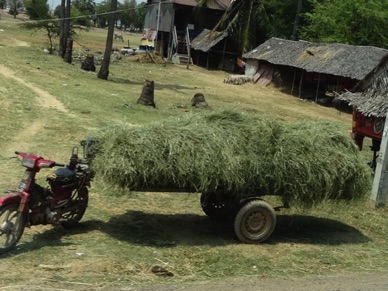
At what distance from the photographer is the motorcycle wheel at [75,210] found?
6.88m

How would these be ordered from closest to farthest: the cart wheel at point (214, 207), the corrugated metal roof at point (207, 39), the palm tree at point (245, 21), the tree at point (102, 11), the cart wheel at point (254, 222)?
the cart wheel at point (254, 222) < the cart wheel at point (214, 207) < the palm tree at point (245, 21) < the corrugated metal roof at point (207, 39) < the tree at point (102, 11)

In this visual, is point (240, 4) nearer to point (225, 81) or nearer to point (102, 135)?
point (225, 81)

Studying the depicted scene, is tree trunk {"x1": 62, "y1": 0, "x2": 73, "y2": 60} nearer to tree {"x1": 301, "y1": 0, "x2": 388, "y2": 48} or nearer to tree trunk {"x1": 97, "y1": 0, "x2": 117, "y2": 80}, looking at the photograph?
tree trunk {"x1": 97, "y1": 0, "x2": 117, "y2": 80}

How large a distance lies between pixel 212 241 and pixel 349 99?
849 centimetres

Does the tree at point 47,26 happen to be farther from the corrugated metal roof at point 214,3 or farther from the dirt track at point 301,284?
the dirt track at point 301,284

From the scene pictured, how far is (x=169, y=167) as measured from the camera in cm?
665

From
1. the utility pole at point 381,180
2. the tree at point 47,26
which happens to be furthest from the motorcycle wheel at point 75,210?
the tree at point 47,26

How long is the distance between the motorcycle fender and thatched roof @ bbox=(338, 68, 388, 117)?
932cm

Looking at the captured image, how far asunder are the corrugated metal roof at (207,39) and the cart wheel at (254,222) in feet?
122

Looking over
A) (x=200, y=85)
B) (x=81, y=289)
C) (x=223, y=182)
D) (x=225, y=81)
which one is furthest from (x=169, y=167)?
(x=225, y=81)

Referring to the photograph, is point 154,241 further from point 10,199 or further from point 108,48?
point 108,48

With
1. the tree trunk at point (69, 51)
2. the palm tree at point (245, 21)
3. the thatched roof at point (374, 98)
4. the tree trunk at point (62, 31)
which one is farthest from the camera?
the palm tree at point (245, 21)

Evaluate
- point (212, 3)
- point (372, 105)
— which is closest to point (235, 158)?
point (372, 105)

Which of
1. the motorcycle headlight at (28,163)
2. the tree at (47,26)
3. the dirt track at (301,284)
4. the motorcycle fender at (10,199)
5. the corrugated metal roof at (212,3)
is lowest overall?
the dirt track at (301,284)
